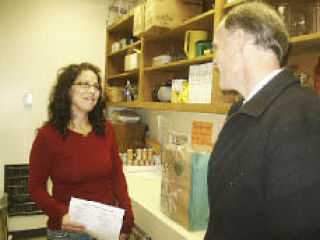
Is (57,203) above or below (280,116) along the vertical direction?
below

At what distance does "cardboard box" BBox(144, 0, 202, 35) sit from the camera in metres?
2.18

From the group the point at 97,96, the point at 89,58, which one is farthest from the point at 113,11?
the point at 97,96

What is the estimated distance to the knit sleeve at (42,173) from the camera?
1522mm

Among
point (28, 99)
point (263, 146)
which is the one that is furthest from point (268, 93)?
point (28, 99)

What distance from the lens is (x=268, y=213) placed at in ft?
2.52

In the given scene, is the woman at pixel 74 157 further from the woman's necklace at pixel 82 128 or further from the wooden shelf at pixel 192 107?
the wooden shelf at pixel 192 107

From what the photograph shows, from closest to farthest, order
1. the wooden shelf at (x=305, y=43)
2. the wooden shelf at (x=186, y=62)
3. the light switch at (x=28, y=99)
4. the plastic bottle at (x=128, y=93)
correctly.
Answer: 1. the wooden shelf at (x=305, y=43)
2. the wooden shelf at (x=186, y=62)
3. the plastic bottle at (x=128, y=93)
4. the light switch at (x=28, y=99)

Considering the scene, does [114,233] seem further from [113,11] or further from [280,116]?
[113,11]

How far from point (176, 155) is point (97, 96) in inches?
23.2

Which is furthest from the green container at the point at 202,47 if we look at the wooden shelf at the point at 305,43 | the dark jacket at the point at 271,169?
the dark jacket at the point at 271,169

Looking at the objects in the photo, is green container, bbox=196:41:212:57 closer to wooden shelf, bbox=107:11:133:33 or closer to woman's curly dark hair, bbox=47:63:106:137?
woman's curly dark hair, bbox=47:63:106:137

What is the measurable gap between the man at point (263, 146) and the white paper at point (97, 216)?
2.04ft

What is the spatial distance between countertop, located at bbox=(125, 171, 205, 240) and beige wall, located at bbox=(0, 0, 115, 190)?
1.48 meters

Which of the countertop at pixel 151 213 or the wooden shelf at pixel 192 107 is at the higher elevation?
the wooden shelf at pixel 192 107
